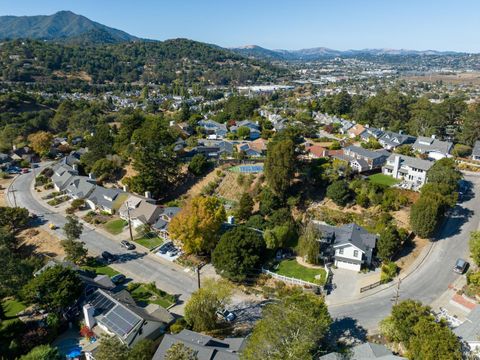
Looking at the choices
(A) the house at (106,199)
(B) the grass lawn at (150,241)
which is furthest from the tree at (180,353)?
(A) the house at (106,199)

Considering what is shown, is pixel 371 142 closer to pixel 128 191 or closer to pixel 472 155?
pixel 472 155

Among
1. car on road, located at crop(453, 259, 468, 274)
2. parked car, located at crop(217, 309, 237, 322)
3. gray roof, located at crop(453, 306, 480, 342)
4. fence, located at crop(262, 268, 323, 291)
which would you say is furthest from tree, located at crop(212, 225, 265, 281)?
car on road, located at crop(453, 259, 468, 274)

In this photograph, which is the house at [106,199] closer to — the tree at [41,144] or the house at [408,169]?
the tree at [41,144]

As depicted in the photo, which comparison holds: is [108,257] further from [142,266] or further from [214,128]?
[214,128]

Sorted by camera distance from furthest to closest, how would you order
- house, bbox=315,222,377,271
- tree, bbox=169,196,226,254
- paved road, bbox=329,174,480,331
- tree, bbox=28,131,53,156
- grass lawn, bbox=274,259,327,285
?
tree, bbox=28,131,53,156 < tree, bbox=169,196,226,254 < house, bbox=315,222,377,271 < grass lawn, bbox=274,259,327,285 < paved road, bbox=329,174,480,331

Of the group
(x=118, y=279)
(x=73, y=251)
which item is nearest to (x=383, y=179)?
(x=118, y=279)

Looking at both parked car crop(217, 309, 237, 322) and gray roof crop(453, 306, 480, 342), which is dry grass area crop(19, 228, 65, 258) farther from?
gray roof crop(453, 306, 480, 342)
